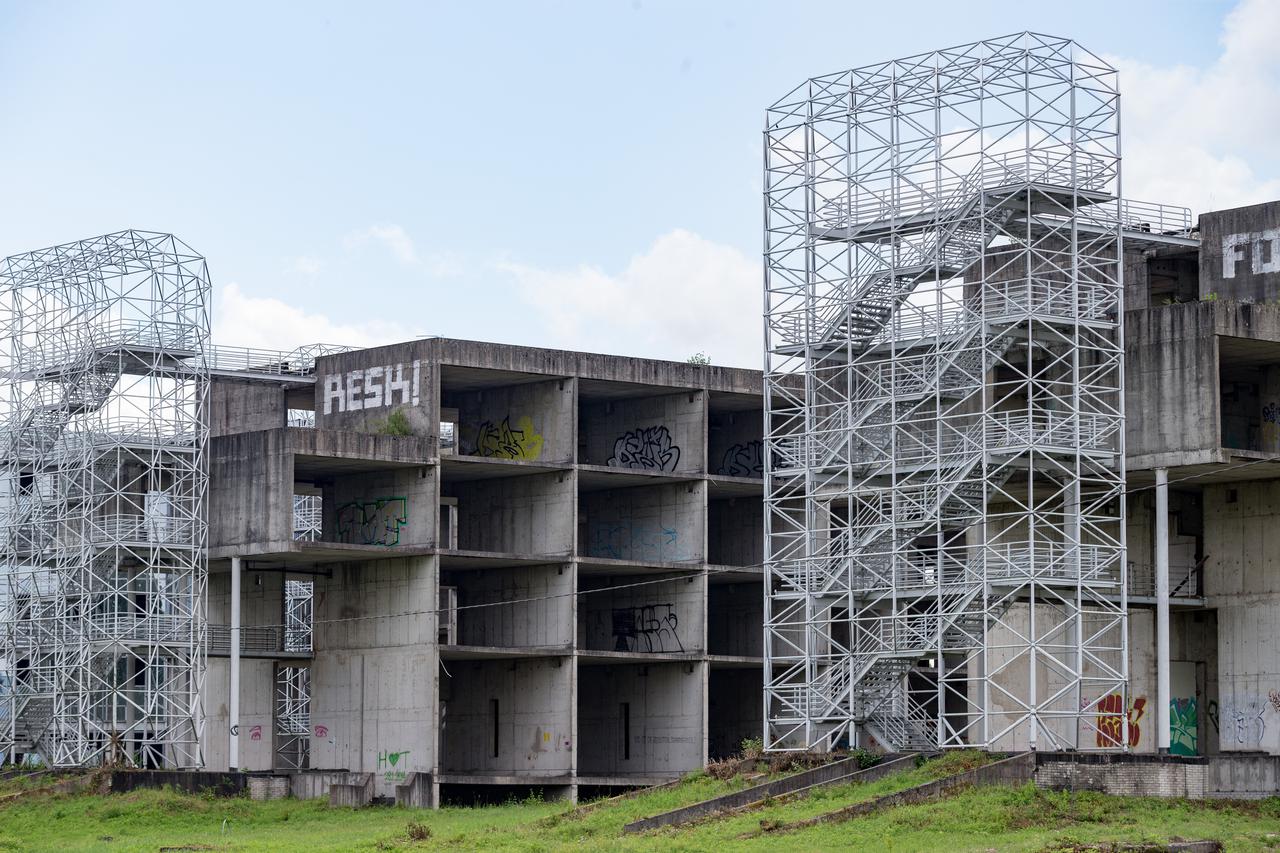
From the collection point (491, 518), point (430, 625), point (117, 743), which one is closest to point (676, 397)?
point (491, 518)

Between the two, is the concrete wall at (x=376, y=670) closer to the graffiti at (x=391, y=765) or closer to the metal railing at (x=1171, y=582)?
the graffiti at (x=391, y=765)

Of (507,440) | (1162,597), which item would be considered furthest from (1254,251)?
(507,440)

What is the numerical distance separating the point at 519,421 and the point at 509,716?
9869 millimetres

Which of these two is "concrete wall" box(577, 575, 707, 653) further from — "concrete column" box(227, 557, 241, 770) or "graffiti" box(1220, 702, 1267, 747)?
"graffiti" box(1220, 702, 1267, 747)

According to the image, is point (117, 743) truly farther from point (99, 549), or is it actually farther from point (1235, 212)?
point (1235, 212)

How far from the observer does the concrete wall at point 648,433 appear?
72062 mm

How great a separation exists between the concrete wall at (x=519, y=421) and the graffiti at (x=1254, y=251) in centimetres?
2113

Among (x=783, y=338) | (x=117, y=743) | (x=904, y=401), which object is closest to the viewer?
(x=904, y=401)

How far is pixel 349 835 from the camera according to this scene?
52.0 m

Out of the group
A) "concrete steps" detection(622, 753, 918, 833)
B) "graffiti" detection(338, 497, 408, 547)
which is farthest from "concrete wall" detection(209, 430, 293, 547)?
"concrete steps" detection(622, 753, 918, 833)

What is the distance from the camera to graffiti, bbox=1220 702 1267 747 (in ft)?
199

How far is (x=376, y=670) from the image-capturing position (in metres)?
68.1

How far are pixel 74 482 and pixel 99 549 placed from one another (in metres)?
2.34

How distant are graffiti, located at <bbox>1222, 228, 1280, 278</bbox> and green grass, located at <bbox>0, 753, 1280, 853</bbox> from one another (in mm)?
19977
